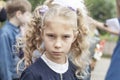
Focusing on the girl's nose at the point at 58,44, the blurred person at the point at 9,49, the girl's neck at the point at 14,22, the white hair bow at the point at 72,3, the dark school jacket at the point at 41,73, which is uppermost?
the white hair bow at the point at 72,3

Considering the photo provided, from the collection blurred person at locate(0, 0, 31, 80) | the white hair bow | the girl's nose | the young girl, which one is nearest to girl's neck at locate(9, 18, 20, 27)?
blurred person at locate(0, 0, 31, 80)

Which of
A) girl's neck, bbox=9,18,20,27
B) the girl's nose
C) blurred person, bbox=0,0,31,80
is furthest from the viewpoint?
girl's neck, bbox=9,18,20,27

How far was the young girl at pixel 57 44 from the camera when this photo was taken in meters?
3.63

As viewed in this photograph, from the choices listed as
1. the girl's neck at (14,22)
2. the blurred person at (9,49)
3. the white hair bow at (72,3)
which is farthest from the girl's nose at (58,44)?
the girl's neck at (14,22)

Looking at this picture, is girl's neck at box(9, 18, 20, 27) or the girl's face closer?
the girl's face

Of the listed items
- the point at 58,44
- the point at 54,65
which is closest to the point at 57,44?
the point at 58,44

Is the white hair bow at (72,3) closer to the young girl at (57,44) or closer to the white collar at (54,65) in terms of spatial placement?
the young girl at (57,44)

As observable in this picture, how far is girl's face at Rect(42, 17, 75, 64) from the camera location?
361 cm

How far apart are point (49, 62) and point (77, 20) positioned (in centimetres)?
43

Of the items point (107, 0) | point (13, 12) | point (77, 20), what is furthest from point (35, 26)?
point (107, 0)

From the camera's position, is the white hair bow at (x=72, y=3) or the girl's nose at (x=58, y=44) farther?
the white hair bow at (x=72, y=3)

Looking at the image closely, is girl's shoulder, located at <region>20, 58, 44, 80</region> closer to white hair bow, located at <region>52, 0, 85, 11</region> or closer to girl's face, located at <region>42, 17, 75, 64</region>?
girl's face, located at <region>42, 17, 75, 64</region>

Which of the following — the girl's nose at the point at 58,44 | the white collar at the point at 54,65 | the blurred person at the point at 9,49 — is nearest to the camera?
the girl's nose at the point at 58,44

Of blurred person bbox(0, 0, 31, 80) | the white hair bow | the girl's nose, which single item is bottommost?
blurred person bbox(0, 0, 31, 80)
